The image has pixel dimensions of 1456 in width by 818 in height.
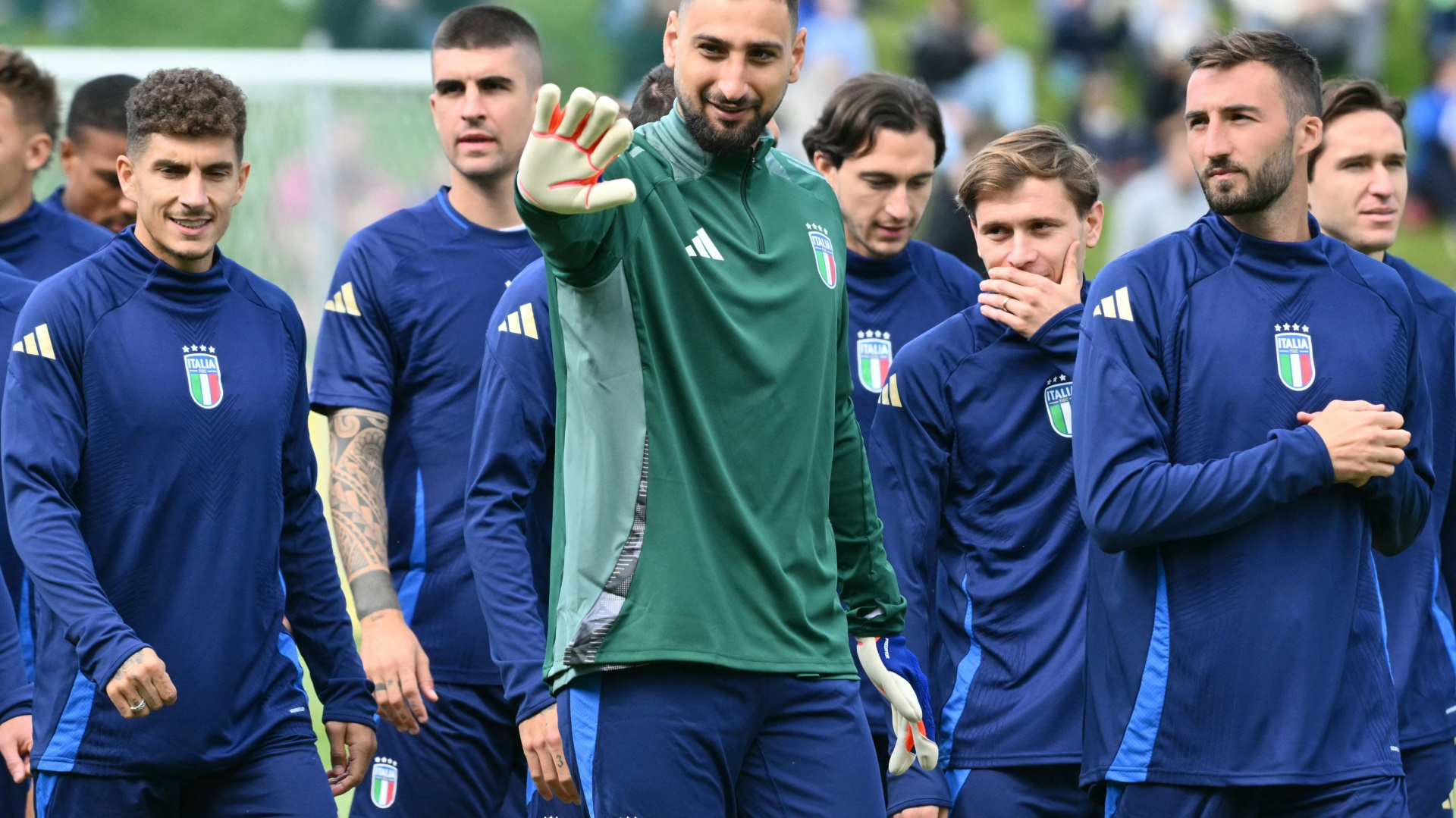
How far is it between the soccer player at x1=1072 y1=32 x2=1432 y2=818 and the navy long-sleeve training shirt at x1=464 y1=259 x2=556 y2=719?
132 cm

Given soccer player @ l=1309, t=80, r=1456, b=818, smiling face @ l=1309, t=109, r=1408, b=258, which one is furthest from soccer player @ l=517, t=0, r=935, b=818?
smiling face @ l=1309, t=109, r=1408, b=258

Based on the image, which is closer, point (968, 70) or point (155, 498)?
point (155, 498)

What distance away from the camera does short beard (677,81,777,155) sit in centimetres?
351

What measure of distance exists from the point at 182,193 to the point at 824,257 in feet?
5.63

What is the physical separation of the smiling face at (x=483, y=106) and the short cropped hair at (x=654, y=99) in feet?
2.10

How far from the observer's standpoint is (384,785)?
16.6 ft

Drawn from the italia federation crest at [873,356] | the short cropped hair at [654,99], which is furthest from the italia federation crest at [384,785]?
the short cropped hair at [654,99]

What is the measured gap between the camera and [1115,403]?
13.4ft

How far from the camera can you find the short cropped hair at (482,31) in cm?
550

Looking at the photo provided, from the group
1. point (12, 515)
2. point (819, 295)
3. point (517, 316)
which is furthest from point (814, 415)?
point (12, 515)

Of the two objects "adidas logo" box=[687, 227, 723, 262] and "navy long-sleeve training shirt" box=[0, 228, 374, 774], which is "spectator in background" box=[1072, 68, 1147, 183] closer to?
"navy long-sleeve training shirt" box=[0, 228, 374, 774]

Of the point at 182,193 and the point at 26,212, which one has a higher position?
the point at 26,212

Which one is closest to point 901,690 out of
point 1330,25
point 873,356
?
point 873,356

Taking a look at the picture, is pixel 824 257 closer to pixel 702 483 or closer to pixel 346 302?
pixel 702 483
